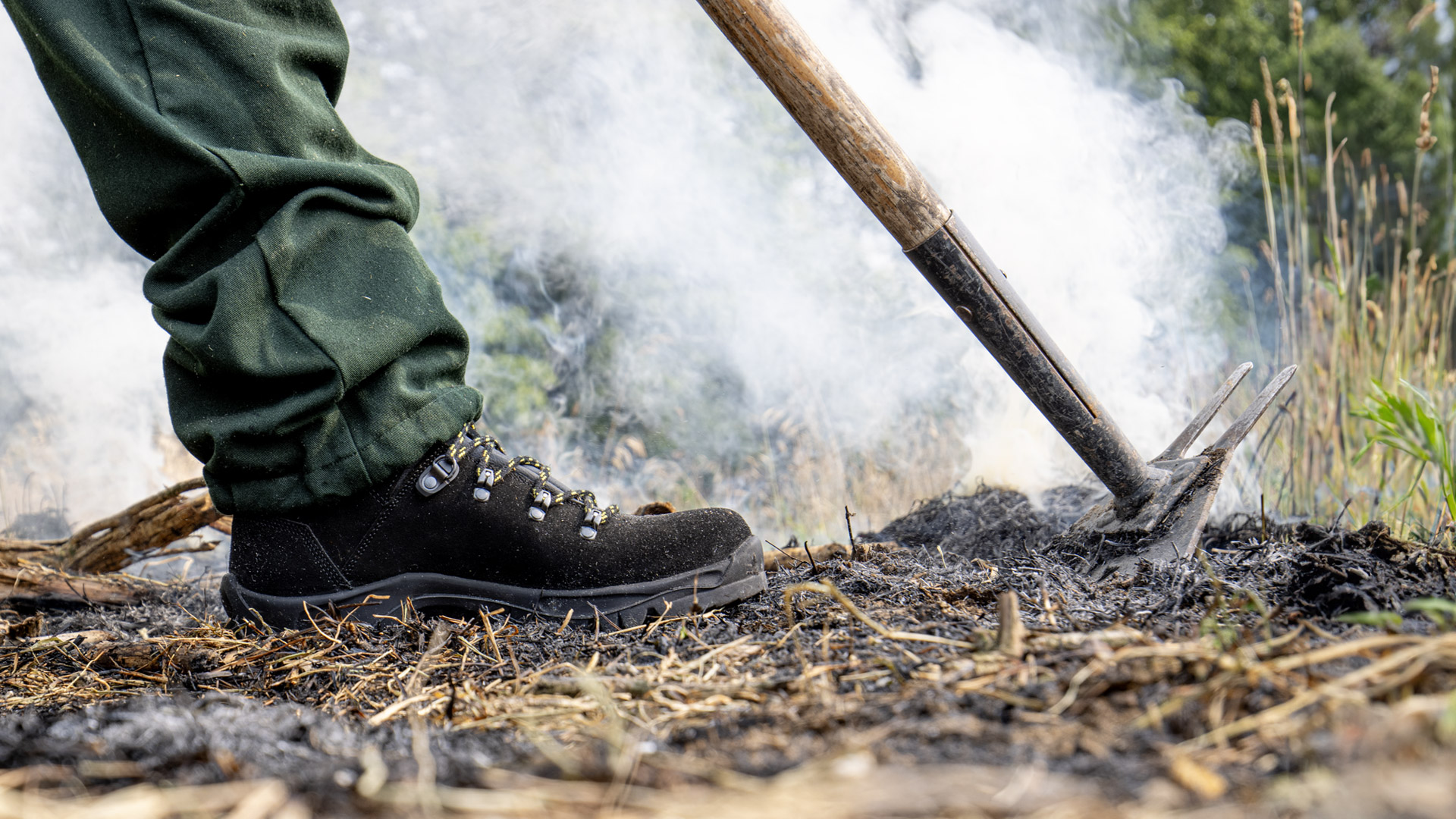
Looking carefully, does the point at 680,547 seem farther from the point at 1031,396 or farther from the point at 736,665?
the point at 1031,396

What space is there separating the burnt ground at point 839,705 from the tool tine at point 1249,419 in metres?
0.38

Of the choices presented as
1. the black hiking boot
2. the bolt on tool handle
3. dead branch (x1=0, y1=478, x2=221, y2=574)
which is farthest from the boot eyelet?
dead branch (x1=0, y1=478, x2=221, y2=574)

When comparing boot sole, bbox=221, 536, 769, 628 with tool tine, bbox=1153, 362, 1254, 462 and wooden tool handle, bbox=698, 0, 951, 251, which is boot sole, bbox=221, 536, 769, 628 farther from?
tool tine, bbox=1153, 362, 1254, 462

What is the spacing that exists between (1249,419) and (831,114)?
1.07 meters

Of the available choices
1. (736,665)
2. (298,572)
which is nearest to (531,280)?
(298,572)

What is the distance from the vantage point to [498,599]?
1366 mm

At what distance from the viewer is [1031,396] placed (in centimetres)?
162

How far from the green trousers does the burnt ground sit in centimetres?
29

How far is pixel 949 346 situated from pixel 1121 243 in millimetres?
822

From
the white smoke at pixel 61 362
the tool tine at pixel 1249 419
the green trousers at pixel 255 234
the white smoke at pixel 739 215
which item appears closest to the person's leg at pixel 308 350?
the green trousers at pixel 255 234

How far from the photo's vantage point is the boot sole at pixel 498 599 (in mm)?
1339

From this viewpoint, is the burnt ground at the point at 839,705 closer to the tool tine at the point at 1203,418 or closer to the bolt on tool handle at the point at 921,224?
the bolt on tool handle at the point at 921,224

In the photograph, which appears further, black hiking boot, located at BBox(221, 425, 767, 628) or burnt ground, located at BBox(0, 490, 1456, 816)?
black hiking boot, located at BBox(221, 425, 767, 628)

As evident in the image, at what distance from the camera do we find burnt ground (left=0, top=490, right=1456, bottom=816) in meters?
0.49
